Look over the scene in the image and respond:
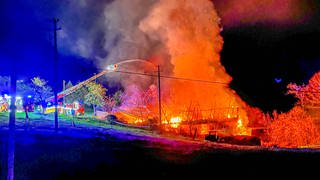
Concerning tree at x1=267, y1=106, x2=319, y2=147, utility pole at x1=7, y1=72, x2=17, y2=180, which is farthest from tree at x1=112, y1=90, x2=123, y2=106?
utility pole at x1=7, y1=72, x2=17, y2=180

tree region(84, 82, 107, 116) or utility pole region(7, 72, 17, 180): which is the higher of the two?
tree region(84, 82, 107, 116)

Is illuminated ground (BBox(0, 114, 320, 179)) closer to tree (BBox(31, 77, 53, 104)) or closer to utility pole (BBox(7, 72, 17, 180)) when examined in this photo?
utility pole (BBox(7, 72, 17, 180))

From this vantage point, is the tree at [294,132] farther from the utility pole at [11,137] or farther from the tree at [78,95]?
the utility pole at [11,137]

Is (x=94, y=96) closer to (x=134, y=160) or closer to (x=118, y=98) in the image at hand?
(x=118, y=98)

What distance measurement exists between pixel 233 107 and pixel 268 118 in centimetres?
717

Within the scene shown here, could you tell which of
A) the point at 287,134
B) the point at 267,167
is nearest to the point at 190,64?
the point at 287,134

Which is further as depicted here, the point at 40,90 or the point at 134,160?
the point at 40,90

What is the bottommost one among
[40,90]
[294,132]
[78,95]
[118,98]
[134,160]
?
[294,132]

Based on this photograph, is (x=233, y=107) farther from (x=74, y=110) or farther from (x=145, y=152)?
(x=145, y=152)

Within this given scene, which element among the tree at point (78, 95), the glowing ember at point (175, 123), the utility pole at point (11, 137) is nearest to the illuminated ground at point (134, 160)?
the utility pole at point (11, 137)

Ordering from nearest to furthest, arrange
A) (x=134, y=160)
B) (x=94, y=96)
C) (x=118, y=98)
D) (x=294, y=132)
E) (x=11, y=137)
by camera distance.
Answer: (x=11, y=137), (x=134, y=160), (x=294, y=132), (x=94, y=96), (x=118, y=98)

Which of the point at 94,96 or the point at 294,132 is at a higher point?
the point at 94,96

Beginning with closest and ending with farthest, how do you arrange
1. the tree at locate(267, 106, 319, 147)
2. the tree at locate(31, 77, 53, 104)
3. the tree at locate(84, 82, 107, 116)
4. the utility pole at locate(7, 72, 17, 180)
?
1. the utility pole at locate(7, 72, 17, 180)
2. the tree at locate(267, 106, 319, 147)
3. the tree at locate(84, 82, 107, 116)
4. the tree at locate(31, 77, 53, 104)

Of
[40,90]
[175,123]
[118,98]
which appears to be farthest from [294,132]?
[40,90]
